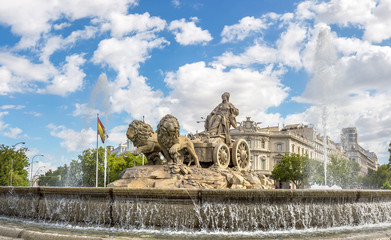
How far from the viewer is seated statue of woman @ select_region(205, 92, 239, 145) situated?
50.9 feet

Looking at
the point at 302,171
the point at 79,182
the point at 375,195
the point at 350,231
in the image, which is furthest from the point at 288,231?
the point at 302,171

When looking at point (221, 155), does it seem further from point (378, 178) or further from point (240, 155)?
point (378, 178)

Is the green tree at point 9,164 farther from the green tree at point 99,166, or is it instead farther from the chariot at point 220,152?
the chariot at point 220,152

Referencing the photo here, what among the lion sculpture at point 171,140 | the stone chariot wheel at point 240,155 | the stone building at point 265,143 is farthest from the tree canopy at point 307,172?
the lion sculpture at point 171,140

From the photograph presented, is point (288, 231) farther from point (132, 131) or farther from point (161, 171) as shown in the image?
point (132, 131)

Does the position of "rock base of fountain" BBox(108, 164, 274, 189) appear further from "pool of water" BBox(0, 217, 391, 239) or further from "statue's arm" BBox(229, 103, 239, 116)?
"statue's arm" BBox(229, 103, 239, 116)

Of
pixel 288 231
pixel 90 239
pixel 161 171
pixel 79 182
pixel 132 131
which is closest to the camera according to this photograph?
pixel 90 239

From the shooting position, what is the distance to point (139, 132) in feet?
43.0

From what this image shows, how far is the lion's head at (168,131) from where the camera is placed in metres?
12.3

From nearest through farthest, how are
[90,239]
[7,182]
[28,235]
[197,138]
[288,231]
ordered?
[90,239] < [28,235] < [288,231] < [197,138] < [7,182]

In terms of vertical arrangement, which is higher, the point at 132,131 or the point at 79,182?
the point at 132,131

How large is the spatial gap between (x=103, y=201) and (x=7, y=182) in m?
36.0

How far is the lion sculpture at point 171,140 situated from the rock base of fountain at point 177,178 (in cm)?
49

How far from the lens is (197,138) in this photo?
14891mm
